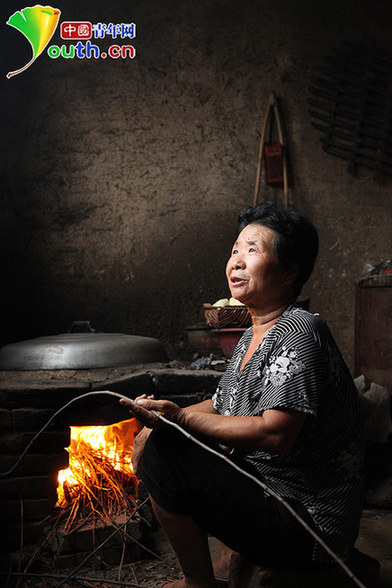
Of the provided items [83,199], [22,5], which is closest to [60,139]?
[83,199]

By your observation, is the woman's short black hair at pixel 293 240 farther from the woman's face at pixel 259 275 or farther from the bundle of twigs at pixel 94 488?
the bundle of twigs at pixel 94 488

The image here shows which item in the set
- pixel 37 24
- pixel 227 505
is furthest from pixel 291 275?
pixel 37 24

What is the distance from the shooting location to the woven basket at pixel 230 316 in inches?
139

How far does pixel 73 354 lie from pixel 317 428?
1.71 meters

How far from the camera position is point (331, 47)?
511 cm

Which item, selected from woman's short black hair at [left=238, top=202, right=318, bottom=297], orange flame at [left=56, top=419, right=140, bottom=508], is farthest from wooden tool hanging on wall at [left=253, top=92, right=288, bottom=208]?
woman's short black hair at [left=238, top=202, right=318, bottom=297]

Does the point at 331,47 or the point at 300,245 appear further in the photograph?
the point at 331,47

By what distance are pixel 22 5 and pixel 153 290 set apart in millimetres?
2902

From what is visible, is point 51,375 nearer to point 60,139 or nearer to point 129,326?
point 129,326

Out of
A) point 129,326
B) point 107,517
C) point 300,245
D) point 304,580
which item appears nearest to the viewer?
point 304,580

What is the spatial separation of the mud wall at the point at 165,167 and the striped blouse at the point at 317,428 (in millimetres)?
3290

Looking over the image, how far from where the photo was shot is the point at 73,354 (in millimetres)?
3004

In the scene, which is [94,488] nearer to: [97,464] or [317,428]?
→ [97,464]

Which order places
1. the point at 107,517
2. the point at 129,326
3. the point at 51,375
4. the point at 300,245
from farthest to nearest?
the point at 129,326, the point at 51,375, the point at 107,517, the point at 300,245
